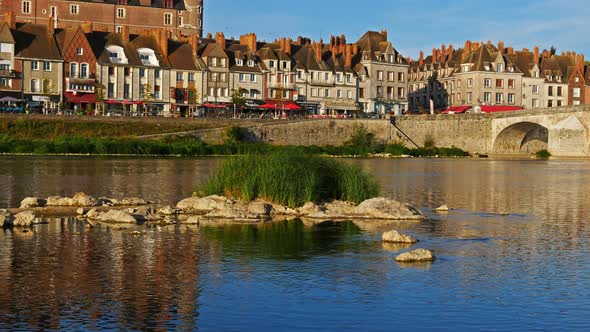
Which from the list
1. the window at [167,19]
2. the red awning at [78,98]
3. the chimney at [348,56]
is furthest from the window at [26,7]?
the chimney at [348,56]

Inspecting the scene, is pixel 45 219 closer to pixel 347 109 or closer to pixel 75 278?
pixel 75 278

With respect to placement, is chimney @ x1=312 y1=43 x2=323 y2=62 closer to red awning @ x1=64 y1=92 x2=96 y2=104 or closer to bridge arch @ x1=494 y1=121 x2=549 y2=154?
bridge arch @ x1=494 y1=121 x2=549 y2=154

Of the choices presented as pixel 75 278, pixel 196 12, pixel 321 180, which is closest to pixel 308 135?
pixel 196 12

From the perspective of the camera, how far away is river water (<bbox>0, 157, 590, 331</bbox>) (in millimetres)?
16156

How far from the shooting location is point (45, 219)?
28.3 metres

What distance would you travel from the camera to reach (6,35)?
92.5m

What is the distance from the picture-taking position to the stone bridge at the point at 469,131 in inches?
3775

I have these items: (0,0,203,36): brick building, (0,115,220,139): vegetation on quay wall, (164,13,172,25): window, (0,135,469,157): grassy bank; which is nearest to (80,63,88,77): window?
(0,115,220,139): vegetation on quay wall

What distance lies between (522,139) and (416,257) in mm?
88750

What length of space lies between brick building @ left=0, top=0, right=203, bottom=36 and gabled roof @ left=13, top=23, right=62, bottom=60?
797 inches

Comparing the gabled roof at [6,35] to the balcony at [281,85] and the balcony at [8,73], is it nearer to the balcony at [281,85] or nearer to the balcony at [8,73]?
the balcony at [8,73]

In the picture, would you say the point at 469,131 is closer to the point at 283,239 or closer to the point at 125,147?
the point at 125,147

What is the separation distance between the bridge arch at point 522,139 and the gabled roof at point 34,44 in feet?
161

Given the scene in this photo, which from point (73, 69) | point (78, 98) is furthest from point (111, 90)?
point (73, 69)
